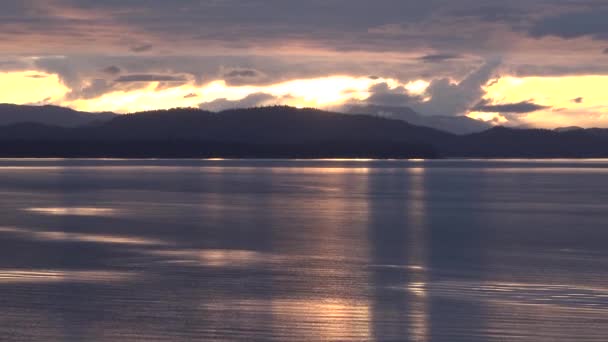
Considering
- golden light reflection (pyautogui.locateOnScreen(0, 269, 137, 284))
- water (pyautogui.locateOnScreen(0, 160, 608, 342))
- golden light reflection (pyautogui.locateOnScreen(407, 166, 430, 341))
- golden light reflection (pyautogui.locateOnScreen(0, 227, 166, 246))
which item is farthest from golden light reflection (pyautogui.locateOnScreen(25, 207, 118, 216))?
golden light reflection (pyautogui.locateOnScreen(0, 269, 137, 284))

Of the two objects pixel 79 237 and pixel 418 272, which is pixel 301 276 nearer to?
pixel 418 272

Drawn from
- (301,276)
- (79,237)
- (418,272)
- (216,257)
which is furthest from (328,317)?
(79,237)

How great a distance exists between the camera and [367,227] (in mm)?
42312

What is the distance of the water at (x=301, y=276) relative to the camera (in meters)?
18.2

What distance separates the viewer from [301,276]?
25.3 meters

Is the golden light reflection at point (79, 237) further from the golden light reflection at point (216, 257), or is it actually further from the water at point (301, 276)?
the golden light reflection at point (216, 257)

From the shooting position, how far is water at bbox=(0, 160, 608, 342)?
18.2 m

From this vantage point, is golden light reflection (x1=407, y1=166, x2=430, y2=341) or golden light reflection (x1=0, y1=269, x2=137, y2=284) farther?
golden light reflection (x1=0, y1=269, x2=137, y2=284)

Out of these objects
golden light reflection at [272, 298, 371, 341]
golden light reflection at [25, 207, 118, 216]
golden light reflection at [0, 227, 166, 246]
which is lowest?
golden light reflection at [25, 207, 118, 216]

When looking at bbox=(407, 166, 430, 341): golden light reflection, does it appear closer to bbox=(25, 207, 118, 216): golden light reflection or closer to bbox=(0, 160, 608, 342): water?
bbox=(0, 160, 608, 342): water

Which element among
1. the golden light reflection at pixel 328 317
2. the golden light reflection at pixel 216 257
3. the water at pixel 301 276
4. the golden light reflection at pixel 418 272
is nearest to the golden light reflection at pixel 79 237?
the water at pixel 301 276

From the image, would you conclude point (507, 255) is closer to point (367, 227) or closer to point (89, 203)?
point (367, 227)

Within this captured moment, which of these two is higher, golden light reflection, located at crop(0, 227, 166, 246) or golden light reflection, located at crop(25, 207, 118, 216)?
golden light reflection, located at crop(0, 227, 166, 246)

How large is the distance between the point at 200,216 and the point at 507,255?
798 inches
